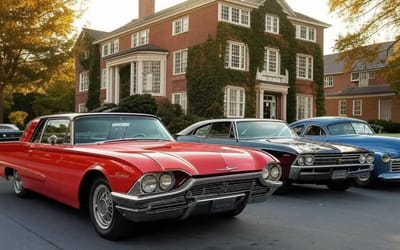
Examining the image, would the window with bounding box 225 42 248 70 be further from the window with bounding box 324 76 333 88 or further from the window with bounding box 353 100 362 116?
the window with bounding box 324 76 333 88

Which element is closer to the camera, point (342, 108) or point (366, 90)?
point (366, 90)

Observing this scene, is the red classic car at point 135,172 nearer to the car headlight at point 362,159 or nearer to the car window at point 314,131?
the car headlight at point 362,159

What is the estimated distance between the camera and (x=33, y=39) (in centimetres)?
2788

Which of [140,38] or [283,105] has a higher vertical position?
[140,38]

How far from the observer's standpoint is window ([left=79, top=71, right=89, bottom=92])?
150ft

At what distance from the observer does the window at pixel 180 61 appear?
107 ft

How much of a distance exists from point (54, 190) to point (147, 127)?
159cm

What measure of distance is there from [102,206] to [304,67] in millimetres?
32459

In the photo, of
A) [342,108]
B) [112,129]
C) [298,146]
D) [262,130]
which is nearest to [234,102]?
[262,130]

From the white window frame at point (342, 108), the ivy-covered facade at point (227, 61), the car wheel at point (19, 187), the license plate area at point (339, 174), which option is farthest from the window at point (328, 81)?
the car wheel at point (19, 187)

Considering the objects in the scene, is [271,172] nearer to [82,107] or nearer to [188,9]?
[188,9]

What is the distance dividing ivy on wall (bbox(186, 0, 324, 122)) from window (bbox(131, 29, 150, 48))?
6960mm

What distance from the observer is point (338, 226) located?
6.02 m

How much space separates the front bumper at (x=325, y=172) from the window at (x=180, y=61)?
979 inches
